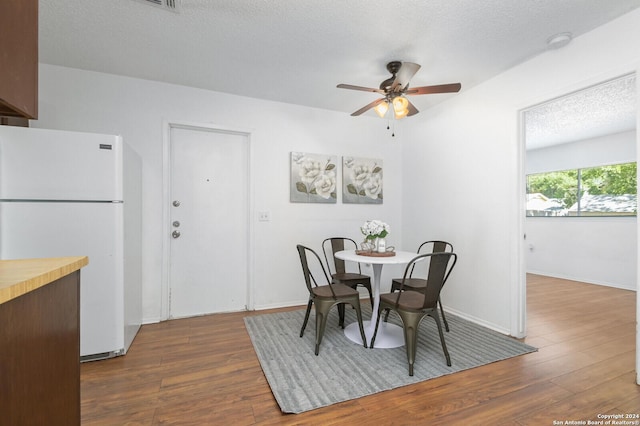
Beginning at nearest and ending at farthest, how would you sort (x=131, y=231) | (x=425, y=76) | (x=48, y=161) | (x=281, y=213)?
(x=48, y=161)
(x=131, y=231)
(x=425, y=76)
(x=281, y=213)

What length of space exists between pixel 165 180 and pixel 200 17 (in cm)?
160

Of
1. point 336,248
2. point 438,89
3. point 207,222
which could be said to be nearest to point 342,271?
point 336,248

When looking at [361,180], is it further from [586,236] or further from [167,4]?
[586,236]

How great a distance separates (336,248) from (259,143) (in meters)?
1.52

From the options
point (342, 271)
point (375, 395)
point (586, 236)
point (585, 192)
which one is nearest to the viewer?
point (375, 395)

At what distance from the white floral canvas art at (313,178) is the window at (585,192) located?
177 inches

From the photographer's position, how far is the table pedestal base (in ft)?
7.72

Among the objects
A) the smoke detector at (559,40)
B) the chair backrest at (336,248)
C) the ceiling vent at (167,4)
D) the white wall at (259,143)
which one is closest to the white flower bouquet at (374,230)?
the chair backrest at (336,248)

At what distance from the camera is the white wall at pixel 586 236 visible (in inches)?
170

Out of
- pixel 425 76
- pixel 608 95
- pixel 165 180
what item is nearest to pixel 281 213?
pixel 165 180

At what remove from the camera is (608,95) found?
313cm

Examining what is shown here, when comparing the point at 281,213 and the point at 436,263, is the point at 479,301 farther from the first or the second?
the point at 281,213

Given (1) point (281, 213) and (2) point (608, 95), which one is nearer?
(2) point (608, 95)

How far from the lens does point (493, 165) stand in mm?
2781
